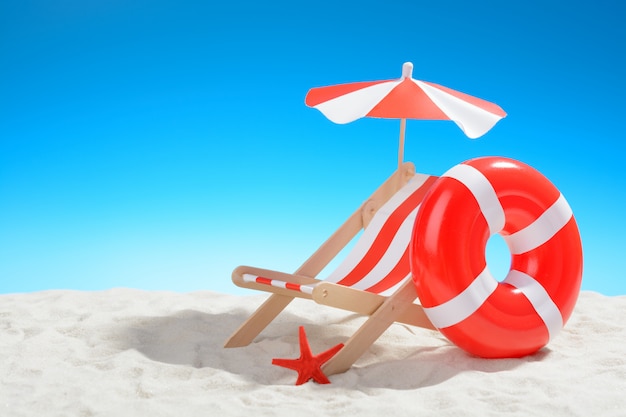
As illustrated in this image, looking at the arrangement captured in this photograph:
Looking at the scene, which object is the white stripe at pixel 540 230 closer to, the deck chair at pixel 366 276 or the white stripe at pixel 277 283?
the deck chair at pixel 366 276

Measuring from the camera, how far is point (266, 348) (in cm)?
347

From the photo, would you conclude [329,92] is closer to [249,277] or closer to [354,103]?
[354,103]

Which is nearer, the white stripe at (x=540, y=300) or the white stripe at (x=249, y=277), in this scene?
the white stripe at (x=540, y=300)

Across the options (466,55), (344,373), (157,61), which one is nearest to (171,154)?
(157,61)

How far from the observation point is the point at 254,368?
3.16 meters

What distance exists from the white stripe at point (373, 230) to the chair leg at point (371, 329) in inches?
17.0

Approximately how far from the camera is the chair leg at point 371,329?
3.06 meters

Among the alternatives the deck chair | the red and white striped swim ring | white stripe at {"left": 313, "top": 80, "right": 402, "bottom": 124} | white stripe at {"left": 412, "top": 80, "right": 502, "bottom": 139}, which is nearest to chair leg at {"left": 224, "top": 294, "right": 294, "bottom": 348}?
the deck chair

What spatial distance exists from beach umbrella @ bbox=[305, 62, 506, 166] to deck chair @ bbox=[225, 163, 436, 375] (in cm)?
47

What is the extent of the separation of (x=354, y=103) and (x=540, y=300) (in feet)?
4.06

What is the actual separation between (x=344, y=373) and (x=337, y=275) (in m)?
0.63

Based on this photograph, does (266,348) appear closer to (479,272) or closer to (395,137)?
(479,272)

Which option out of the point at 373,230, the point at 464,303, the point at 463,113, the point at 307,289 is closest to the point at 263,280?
the point at 307,289

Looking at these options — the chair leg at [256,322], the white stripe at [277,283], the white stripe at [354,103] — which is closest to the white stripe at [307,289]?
the white stripe at [277,283]
